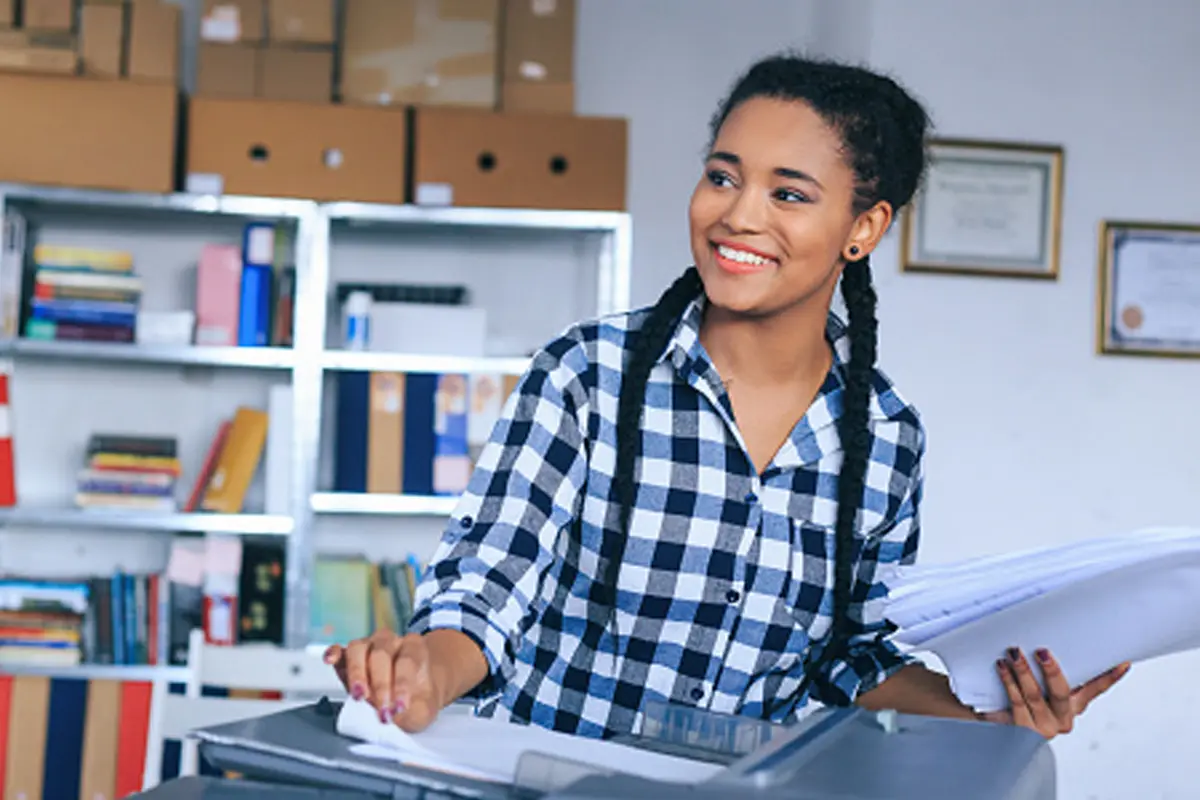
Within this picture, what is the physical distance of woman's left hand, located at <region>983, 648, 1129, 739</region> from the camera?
3.18 ft

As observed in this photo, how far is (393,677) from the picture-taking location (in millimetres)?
754

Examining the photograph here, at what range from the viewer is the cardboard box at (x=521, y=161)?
295 cm

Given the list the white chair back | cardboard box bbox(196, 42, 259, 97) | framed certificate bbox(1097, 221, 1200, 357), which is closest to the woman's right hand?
the white chair back

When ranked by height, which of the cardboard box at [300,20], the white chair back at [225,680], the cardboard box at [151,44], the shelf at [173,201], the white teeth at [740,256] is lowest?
the white chair back at [225,680]

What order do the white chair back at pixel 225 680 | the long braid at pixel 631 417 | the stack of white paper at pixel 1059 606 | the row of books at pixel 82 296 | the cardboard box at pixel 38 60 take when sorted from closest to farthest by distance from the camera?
1. the stack of white paper at pixel 1059 606
2. the long braid at pixel 631 417
3. the white chair back at pixel 225 680
4. the cardboard box at pixel 38 60
5. the row of books at pixel 82 296

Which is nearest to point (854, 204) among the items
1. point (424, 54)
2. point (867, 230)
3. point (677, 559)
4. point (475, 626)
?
point (867, 230)

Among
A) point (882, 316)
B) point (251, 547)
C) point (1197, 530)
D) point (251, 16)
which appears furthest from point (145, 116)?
point (1197, 530)

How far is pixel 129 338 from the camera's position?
2.99 metres

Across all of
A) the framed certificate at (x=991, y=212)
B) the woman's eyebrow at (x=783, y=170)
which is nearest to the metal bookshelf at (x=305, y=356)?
the framed certificate at (x=991, y=212)

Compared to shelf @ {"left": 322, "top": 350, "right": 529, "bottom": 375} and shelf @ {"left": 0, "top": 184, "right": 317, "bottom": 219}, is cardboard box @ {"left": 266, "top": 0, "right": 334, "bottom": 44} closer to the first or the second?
shelf @ {"left": 0, "top": 184, "right": 317, "bottom": 219}

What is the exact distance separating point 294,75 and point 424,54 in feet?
0.94

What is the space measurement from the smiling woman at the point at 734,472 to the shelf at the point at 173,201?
1.99 meters

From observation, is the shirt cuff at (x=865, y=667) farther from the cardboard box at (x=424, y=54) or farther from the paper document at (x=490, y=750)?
the cardboard box at (x=424, y=54)

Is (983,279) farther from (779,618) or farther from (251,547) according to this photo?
(779,618)
